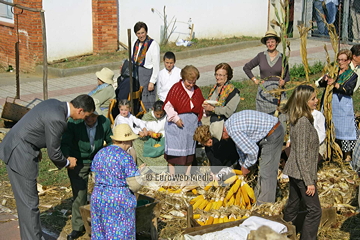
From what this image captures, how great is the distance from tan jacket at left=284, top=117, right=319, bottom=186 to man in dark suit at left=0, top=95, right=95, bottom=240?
2.35 metres

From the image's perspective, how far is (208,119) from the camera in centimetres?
816

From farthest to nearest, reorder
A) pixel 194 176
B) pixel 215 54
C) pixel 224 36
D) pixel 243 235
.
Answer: pixel 224 36, pixel 215 54, pixel 194 176, pixel 243 235

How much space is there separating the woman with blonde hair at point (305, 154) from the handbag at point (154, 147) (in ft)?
9.88

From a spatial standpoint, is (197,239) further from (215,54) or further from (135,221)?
(215,54)

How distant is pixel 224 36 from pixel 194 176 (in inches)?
471

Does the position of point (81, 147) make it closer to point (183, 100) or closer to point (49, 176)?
point (183, 100)

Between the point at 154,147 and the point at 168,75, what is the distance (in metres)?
1.37

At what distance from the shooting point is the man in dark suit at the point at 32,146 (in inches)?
233

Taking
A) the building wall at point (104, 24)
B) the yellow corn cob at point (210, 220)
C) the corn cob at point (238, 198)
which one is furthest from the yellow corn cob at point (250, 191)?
the building wall at point (104, 24)

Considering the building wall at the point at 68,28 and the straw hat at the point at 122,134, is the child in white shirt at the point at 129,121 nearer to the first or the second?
the straw hat at the point at 122,134

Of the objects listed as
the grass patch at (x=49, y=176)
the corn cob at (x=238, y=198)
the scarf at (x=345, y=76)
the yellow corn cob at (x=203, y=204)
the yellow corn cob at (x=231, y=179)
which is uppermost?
the scarf at (x=345, y=76)

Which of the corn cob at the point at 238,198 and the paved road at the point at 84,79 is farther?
the paved road at the point at 84,79

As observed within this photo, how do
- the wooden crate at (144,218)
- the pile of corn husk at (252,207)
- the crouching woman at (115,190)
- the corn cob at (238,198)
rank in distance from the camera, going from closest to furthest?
1. the crouching woman at (115,190)
2. the wooden crate at (144,218)
3. the pile of corn husk at (252,207)
4. the corn cob at (238,198)

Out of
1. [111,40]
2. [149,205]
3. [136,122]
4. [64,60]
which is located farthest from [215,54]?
[149,205]
